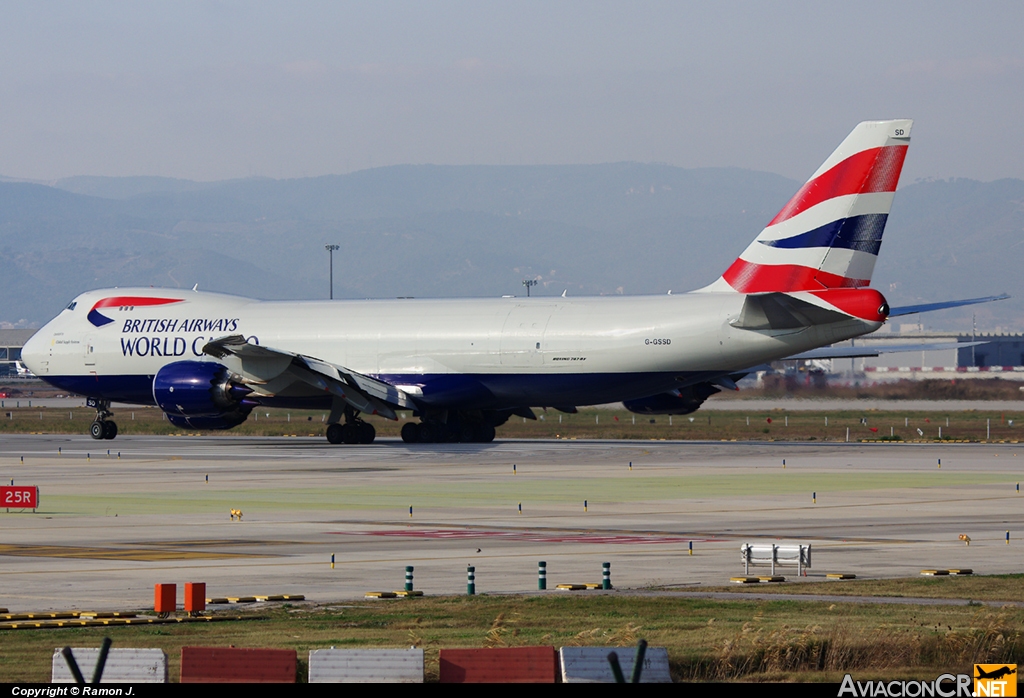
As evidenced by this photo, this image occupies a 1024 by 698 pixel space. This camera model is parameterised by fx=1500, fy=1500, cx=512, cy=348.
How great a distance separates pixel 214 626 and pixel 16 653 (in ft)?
8.61

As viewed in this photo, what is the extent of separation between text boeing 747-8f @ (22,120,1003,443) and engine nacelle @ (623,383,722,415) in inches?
3.0

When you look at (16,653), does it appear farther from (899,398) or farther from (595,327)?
(899,398)

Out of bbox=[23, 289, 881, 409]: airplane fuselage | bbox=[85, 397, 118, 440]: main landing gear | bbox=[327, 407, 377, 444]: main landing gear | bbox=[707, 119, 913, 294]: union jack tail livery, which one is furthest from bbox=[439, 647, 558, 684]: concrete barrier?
bbox=[85, 397, 118, 440]: main landing gear

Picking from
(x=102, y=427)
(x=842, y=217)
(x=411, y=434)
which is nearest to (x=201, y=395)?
(x=411, y=434)

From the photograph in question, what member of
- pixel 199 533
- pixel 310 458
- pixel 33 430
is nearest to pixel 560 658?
pixel 199 533

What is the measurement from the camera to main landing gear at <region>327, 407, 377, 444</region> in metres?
59.0

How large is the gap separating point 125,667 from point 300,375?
1721 inches

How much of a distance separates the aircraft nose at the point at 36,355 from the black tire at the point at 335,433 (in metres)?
13.9

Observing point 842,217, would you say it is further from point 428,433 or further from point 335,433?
point 335,433

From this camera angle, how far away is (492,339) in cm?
5512

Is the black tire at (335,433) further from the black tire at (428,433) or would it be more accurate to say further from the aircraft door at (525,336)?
the aircraft door at (525,336)

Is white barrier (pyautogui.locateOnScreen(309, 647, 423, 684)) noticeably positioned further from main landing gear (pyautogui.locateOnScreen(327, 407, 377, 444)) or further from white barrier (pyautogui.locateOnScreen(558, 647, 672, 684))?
main landing gear (pyautogui.locateOnScreen(327, 407, 377, 444))

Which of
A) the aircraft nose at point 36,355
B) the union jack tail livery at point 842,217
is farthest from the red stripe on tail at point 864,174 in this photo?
the aircraft nose at point 36,355

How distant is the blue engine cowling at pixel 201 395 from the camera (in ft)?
180
